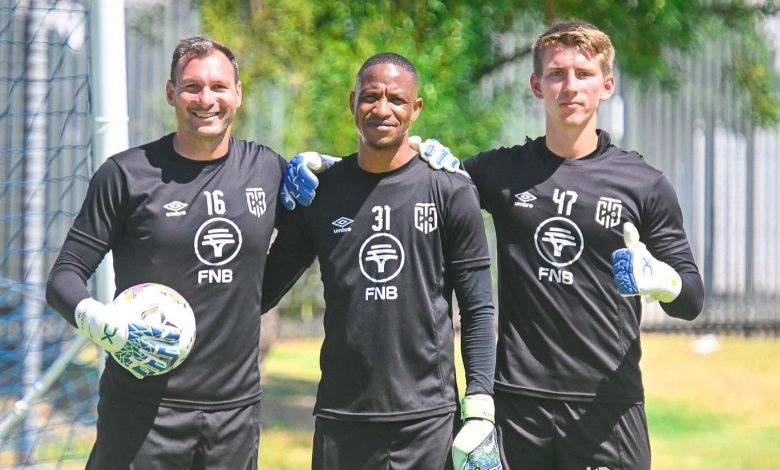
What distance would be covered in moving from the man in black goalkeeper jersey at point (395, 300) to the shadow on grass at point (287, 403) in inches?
222

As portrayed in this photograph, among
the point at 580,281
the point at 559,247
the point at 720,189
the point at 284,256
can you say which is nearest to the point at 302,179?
the point at 284,256

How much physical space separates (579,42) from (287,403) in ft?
23.9

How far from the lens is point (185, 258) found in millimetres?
4020

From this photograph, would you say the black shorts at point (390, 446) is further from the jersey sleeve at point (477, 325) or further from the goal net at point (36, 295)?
the goal net at point (36, 295)

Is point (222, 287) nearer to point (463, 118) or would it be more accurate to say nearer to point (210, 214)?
point (210, 214)

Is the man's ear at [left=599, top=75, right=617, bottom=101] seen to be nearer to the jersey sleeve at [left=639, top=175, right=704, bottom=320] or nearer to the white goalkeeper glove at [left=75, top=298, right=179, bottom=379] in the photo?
the jersey sleeve at [left=639, top=175, right=704, bottom=320]

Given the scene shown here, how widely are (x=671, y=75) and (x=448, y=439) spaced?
6.50 m

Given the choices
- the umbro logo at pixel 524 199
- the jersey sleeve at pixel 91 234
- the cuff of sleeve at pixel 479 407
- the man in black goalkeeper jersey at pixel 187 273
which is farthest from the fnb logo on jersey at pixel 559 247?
the jersey sleeve at pixel 91 234

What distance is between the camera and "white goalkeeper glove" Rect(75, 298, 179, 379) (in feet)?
12.6

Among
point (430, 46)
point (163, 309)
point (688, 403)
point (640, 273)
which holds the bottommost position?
point (688, 403)

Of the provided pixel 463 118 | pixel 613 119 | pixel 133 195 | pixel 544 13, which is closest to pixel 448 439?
pixel 133 195

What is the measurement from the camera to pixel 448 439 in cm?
396

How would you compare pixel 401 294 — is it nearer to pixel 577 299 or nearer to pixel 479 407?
pixel 479 407

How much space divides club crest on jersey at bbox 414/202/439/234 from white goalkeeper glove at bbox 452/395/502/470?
23.9 inches
